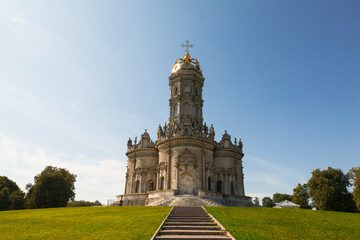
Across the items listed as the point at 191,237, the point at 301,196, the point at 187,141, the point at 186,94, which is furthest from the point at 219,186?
the point at 301,196

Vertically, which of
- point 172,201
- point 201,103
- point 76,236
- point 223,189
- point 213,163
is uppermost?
point 201,103

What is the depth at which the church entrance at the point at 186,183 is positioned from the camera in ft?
131

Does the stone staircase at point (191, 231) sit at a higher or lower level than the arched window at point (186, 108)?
lower

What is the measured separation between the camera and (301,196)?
245ft

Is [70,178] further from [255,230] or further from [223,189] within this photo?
[255,230]

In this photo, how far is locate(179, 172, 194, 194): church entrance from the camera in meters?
40.1

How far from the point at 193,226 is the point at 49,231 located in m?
8.34

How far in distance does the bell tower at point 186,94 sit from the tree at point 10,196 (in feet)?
124

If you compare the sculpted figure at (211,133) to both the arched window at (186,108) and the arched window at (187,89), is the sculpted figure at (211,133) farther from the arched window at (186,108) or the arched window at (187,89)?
the arched window at (187,89)

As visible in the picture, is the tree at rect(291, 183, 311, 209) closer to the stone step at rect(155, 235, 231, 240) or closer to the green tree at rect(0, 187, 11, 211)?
the stone step at rect(155, 235, 231, 240)

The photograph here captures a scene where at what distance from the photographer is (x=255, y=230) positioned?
14344 millimetres

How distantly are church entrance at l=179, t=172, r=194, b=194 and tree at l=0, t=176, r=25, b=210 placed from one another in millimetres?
38625

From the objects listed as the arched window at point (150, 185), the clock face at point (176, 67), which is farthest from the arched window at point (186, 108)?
the arched window at point (150, 185)

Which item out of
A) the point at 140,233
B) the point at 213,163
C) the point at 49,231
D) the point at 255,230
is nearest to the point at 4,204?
the point at 213,163
